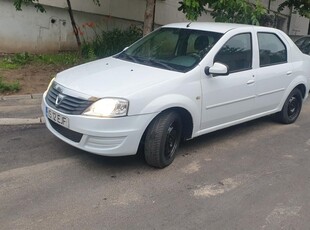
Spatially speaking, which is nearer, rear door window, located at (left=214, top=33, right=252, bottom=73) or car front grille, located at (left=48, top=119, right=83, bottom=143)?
car front grille, located at (left=48, top=119, right=83, bottom=143)

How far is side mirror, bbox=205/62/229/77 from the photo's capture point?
15.0ft

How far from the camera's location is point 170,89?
13.9 feet

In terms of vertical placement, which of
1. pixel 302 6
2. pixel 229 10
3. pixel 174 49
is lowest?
pixel 174 49

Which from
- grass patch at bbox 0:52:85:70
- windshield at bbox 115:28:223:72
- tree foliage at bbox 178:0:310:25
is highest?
tree foliage at bbox 178:0:310:25

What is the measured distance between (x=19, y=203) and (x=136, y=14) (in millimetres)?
9574

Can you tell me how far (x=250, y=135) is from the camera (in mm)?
5797

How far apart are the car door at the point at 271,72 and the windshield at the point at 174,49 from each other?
3.03 feet

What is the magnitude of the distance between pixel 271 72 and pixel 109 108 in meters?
2.82

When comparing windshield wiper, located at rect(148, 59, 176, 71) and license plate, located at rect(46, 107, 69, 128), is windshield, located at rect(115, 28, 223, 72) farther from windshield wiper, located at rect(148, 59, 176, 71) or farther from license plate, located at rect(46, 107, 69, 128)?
license plate, located at rect(46, 107, 69, 128)

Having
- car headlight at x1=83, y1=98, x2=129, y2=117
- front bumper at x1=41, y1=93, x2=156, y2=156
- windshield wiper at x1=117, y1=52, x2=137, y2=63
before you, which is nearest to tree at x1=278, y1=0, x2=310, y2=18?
windshield wiper at x1=117, y1=52, x2=137, y2=63

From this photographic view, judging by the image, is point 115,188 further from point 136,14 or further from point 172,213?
point 136,14

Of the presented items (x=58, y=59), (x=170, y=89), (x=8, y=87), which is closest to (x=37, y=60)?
(x=58, y=59)

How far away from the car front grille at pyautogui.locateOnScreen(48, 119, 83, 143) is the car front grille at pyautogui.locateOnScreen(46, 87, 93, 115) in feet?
0.71

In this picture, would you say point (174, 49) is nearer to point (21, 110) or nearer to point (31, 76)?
point (21, 110)
